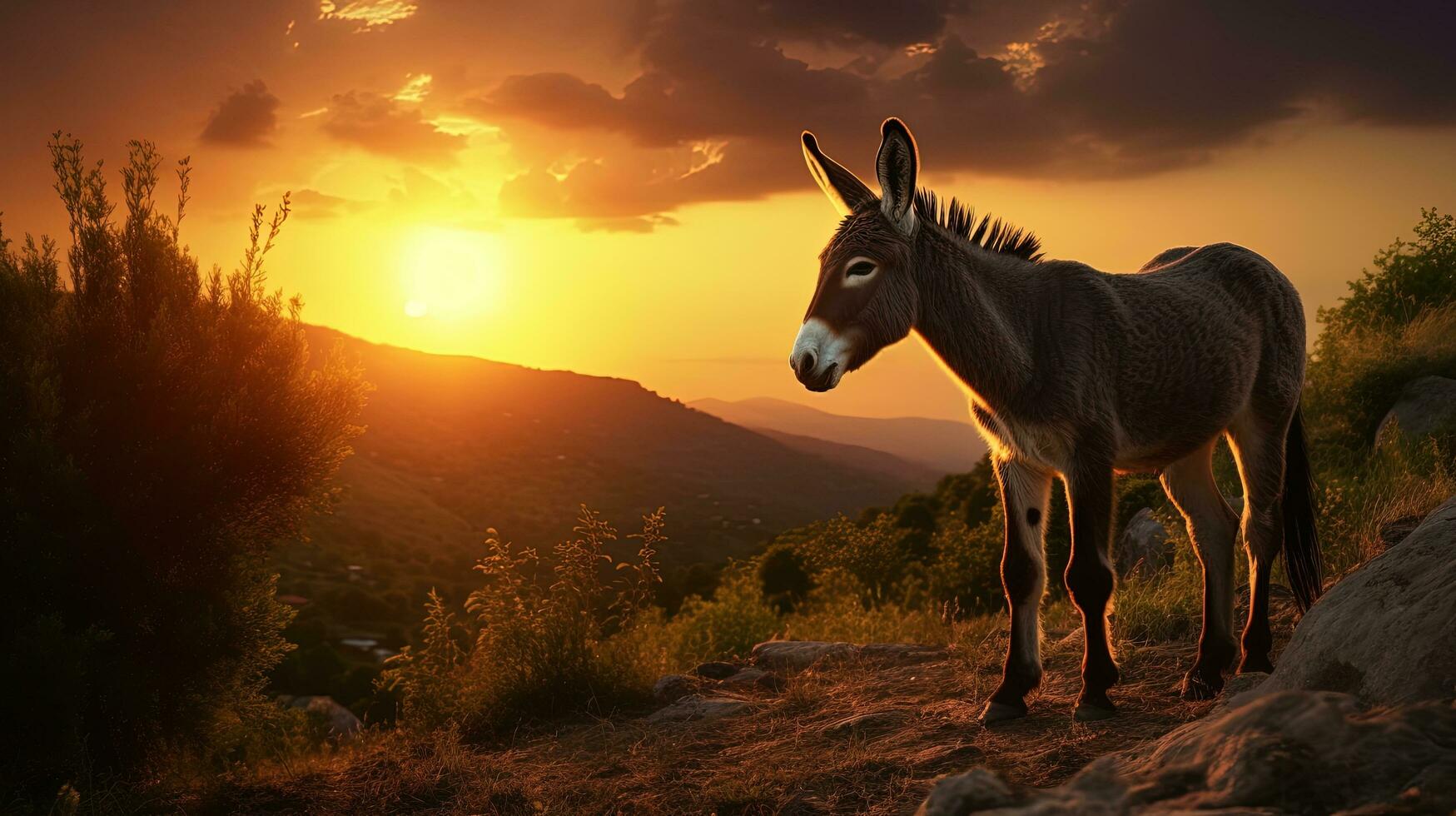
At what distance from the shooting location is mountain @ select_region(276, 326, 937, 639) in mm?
50531

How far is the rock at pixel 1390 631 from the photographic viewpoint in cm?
372

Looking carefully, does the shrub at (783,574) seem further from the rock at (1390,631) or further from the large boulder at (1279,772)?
the large boulder at (1279,772)

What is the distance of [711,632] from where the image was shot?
37.3ft

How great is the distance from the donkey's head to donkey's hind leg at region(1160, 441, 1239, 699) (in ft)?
7.87

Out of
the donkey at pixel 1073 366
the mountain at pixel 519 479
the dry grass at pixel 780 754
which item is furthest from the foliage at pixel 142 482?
the mountain at pixel 519 479

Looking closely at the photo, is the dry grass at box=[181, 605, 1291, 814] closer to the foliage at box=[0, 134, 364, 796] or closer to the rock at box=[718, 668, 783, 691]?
the rock at box=[718, 668, 783, 691]

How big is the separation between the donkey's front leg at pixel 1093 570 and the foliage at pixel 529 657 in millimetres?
3980

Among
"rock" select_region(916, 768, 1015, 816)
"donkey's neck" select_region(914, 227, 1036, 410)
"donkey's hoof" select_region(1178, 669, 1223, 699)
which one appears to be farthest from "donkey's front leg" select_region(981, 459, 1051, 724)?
"rock" select_region(916, 768, 1015, 816)

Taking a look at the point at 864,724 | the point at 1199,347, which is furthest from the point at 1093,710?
the point at 1199,347

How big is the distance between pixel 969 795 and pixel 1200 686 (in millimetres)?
4253

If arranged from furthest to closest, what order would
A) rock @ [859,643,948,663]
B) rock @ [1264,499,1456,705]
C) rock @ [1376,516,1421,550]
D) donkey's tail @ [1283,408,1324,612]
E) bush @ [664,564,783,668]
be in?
bush @ [664,564,783,668]
rock @ [859,643,948,663]
rock @ [1376,516,1421,550]
donkey's tail @ [1283,408,1324,612]
rock @ [1264,499,1456,705]

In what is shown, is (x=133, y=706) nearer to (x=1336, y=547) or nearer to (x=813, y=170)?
(x=813, y=170)

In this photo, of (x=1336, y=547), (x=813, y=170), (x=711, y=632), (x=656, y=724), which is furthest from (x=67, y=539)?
(x=1336, y=547)

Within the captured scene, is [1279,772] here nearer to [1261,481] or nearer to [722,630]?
[1261,481]
